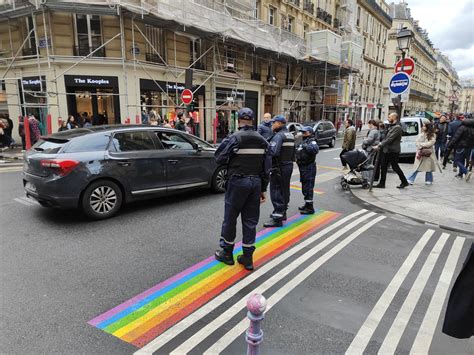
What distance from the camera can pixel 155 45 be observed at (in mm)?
16891

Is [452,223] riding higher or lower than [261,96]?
lower

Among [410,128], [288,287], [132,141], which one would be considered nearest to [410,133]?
[410,128]

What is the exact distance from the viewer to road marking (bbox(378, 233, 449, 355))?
2.70m

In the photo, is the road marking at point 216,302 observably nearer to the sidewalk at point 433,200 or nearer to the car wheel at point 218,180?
the sidewalk at point 433,200

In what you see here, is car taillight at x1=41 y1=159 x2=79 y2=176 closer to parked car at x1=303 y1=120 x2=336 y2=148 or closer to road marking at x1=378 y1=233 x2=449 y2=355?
road marking at x1=378 y1=233 x2=449 y2=355

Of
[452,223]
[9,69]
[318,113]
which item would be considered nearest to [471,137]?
[452,223]

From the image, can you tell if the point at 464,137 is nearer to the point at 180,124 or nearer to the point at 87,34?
the point at 180,124

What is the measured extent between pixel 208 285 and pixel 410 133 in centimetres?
1187

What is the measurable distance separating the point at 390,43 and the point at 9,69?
180ft

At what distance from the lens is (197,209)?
6336mm

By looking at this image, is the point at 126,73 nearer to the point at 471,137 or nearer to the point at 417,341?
the point at 471,137

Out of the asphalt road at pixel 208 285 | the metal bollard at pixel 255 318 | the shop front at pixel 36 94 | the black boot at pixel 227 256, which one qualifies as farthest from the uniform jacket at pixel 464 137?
the shop front at pixel 36 94

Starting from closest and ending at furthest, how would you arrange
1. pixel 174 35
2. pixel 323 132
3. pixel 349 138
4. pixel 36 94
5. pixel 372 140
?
1. pixel 372 140
2. pixel 349 138
3. pixel 36 94
4. pixel 174 35
5. pixel 323 132

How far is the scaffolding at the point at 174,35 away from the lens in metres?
14.2
